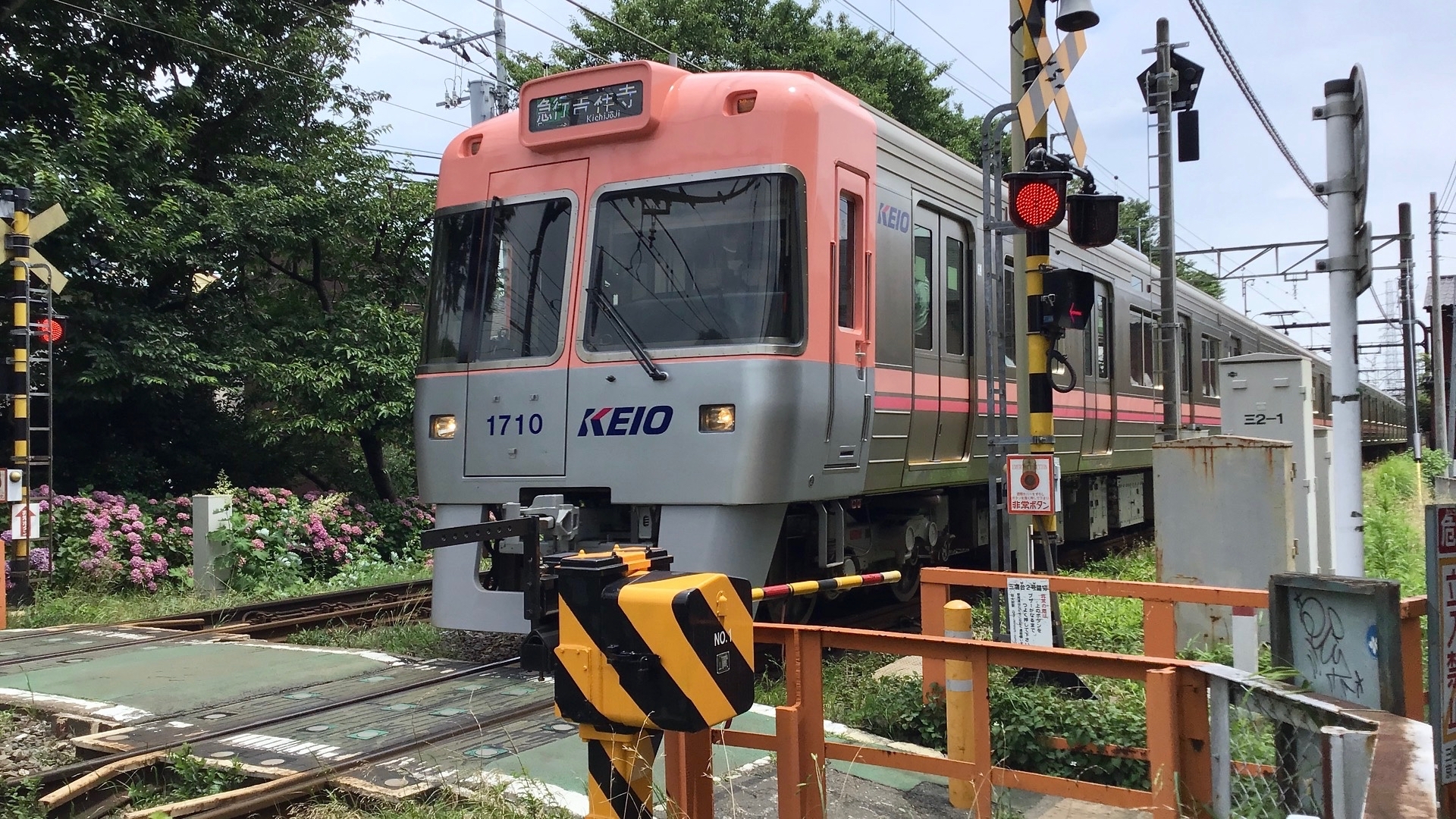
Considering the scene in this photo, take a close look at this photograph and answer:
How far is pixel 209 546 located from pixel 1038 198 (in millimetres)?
8641

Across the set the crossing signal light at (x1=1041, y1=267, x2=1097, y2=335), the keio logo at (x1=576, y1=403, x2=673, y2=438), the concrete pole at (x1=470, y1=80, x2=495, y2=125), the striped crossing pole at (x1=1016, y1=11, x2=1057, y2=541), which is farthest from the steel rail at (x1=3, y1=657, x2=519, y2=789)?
the concrete pole at (x1=470, y1=80, x2=495, y2=125)

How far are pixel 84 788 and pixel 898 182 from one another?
17.7ft

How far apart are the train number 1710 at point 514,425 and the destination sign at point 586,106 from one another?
5.64 feet

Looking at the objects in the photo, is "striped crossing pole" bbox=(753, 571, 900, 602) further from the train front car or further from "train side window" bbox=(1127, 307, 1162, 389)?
"train side window" bbox=(1127, 307, 1162, 389)

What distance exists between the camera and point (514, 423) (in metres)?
6.59

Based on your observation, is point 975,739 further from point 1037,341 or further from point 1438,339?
point 1438,339

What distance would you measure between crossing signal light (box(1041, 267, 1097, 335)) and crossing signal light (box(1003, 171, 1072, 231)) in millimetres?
278

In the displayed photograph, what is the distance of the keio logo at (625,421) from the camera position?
6.11 metres

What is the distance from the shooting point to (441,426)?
6871 millimetres

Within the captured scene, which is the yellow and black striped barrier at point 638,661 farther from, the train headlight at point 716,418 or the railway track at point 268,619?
the railway track at point 268,619

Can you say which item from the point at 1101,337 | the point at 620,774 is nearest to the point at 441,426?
the point at 620,774

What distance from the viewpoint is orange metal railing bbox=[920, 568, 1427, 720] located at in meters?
3.71

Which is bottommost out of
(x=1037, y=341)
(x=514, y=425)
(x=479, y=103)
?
(x=514, y=425)

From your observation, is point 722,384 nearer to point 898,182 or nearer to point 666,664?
point 898,182
